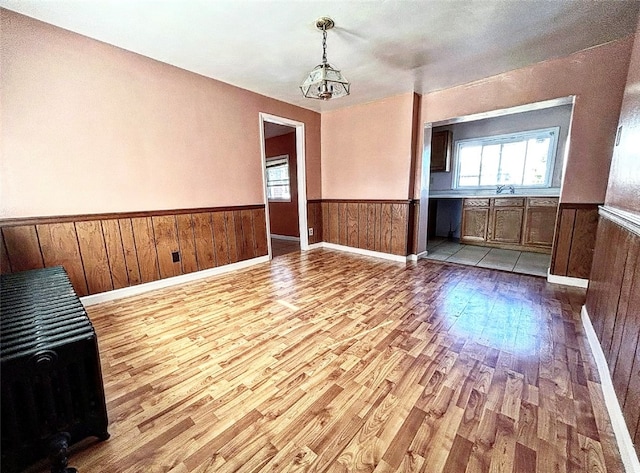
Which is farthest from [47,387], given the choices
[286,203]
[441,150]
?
[441,150]

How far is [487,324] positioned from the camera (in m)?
1.99

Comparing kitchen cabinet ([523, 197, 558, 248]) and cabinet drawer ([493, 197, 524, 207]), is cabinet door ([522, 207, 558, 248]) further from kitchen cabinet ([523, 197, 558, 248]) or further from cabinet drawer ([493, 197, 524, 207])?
cabinet drawer ([493, 197, 524, 207])

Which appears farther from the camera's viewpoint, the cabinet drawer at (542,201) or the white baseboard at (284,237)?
the white baseboard at (284,237)

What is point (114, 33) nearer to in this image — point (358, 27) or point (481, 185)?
point (358, 27)

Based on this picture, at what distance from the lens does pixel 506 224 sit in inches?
169

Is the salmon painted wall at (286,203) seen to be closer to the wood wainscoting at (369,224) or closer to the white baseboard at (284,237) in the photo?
the white baseboard at (284,237)

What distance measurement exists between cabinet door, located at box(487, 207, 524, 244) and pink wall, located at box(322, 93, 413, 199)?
1.94m

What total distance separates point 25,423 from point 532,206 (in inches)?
219

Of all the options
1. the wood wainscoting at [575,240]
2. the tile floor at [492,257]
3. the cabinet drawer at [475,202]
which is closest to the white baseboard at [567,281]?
the wood wainscoting at [575,240]

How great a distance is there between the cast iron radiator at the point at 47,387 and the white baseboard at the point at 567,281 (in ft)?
13.0

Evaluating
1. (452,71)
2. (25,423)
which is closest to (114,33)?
(25,423)

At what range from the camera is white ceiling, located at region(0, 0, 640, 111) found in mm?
1835

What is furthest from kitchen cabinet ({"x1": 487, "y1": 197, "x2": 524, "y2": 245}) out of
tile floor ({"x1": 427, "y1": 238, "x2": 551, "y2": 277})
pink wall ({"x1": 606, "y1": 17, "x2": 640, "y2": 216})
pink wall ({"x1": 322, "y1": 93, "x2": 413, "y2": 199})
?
pink wall ({"x1": 606, "y1": 17, "x2": 640, "y2": 216})

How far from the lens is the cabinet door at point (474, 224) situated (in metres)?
4.54
